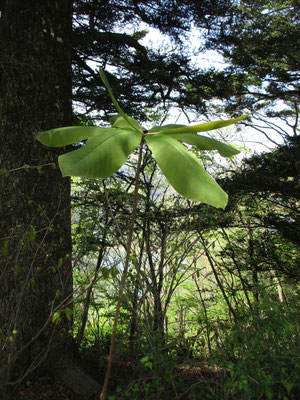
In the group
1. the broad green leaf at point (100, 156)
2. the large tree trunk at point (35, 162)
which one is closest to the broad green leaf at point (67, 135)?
the broad green leaf at point (100, 156)

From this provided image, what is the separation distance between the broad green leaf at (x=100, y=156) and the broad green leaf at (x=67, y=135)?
65 mm

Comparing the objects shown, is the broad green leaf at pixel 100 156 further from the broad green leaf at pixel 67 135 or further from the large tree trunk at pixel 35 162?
the large tree trunk at pixel 35 162

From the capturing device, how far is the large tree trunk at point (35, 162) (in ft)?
9.00

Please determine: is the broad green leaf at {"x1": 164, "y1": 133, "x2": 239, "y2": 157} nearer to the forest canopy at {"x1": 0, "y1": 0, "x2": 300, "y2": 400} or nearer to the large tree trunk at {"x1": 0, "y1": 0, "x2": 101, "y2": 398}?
the forest canopy at {"x1": 0, "y1": 0, "x2": 300, "y2": 400}

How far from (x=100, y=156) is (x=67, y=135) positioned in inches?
7.2

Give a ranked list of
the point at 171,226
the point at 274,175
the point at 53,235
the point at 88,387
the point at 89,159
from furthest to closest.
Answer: the point at 274,175 → the point at 171,226 → the point at 53,235 → the point at 88,387 → the point at 89,159

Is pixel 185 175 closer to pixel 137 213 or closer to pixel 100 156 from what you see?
pixel 100 156

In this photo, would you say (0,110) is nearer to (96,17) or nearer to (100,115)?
(100,115)

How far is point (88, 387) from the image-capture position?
2.68m

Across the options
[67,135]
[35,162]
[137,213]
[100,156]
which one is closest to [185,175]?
[100,156]

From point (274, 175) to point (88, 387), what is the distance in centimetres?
333

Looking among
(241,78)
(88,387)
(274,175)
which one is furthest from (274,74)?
(88,387)

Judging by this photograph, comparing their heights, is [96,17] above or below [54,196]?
above

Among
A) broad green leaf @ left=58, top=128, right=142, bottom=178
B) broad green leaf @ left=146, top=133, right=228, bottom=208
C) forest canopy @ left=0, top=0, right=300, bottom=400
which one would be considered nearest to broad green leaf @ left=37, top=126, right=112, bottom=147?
broad green leaf @ left=58, top=128, right=142, bottom=178
